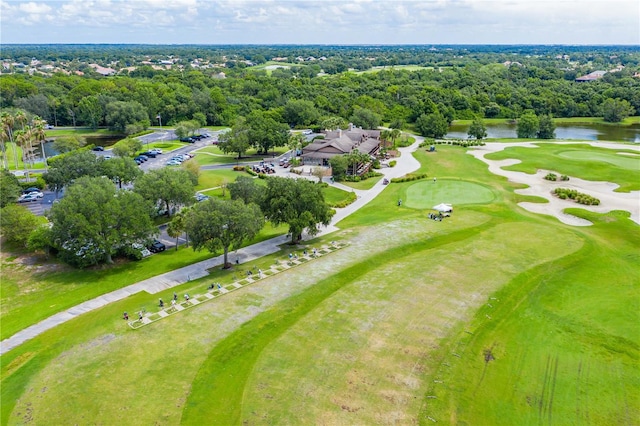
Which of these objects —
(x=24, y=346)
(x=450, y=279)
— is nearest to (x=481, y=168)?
(x=450, y=279)

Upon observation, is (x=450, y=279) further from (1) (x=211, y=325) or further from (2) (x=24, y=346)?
(2) (x=24, y=346)

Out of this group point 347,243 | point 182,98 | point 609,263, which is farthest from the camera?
point 182,98

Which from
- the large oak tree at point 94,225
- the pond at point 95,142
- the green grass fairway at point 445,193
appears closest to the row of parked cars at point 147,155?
the pond at point 95,142

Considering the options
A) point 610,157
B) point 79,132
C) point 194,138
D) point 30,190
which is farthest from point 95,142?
point 610,157

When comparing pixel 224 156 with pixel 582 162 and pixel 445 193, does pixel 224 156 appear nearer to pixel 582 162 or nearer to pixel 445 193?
pixel 445 193

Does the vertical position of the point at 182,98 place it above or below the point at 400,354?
above

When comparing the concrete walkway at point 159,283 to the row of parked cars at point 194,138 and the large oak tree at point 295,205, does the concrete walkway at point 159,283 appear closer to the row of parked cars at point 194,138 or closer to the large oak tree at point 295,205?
the large oak tree at point 295,205

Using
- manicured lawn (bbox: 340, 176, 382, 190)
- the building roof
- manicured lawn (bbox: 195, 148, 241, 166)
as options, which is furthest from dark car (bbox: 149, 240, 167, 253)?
the building roof

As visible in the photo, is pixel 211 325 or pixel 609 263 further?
pixel 609 263
